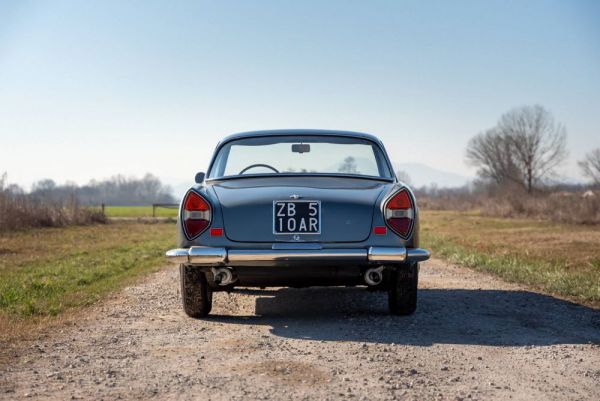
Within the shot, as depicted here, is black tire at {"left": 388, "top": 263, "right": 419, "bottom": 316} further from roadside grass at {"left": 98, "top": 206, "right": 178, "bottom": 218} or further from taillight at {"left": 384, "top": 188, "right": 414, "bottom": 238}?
roadside grass at {"left": 98, "top": 206, "right": 178, "bottom": 218}

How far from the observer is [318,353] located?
14.8 ft

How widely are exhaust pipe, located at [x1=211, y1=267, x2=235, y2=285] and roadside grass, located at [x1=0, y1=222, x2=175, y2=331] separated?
1969mm

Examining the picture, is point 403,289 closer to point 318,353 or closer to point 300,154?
point 318,353

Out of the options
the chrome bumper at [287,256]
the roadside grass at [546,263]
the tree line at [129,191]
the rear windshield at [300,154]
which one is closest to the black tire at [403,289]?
the chrome bumper at [287,256]

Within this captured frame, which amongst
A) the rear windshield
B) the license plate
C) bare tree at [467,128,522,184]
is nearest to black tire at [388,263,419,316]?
the license plate

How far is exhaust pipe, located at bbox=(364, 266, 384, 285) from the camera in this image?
5.41 m

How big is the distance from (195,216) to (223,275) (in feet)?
1.82

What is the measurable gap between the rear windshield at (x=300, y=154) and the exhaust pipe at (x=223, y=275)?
4.34ft

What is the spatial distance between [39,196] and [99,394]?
90.5 ft

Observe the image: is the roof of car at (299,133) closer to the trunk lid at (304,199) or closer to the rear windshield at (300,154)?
the rear windshield at (300,154)

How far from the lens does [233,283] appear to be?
5.52 m

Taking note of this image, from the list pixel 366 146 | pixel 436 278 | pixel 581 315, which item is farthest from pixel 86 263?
pixel 581 315

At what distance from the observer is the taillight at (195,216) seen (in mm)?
5469

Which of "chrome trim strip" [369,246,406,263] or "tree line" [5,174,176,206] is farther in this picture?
"tree line" [5,174,176,206]
